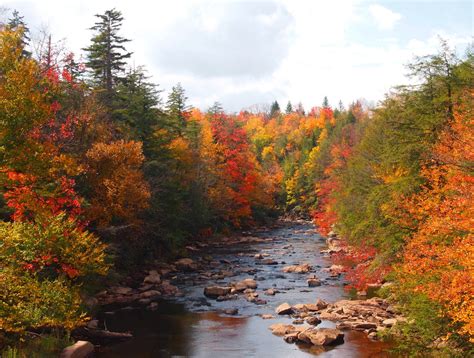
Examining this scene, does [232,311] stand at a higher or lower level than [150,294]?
lower

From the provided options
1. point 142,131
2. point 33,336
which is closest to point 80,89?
point 142,131

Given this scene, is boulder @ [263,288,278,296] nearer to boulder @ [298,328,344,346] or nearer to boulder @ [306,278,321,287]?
boulder @ [306,278,321,287]

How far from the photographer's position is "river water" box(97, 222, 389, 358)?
19.7 metres

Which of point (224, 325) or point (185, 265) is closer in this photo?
point (224, 325)

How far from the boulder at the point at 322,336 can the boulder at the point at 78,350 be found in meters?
8.93

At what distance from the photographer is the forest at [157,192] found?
13.8 metres

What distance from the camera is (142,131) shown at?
38781mm

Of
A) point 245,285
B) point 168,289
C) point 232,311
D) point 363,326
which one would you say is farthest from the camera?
point 245,285

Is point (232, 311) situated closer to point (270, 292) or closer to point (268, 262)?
point (270, 292)

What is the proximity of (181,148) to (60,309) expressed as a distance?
33327 mm

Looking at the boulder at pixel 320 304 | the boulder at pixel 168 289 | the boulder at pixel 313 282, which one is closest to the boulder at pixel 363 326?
the boulder at pixel 320 304

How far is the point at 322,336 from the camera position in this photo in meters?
20.7

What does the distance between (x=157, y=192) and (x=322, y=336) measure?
19325 millimetres

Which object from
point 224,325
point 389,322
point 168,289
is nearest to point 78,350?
point 224,325
